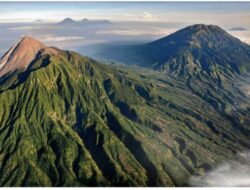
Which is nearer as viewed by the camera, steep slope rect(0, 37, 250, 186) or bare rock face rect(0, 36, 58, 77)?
steep slope rect(0, 37, 250, 186)

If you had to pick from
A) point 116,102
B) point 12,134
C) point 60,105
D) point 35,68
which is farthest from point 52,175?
point 116,102

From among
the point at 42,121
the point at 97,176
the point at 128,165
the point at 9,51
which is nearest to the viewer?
the point at 97,176

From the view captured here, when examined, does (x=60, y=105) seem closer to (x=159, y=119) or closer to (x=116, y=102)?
(x=116, y=102)

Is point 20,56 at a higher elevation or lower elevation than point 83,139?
higher

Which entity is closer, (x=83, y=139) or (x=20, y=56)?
(x=83, y=139)
